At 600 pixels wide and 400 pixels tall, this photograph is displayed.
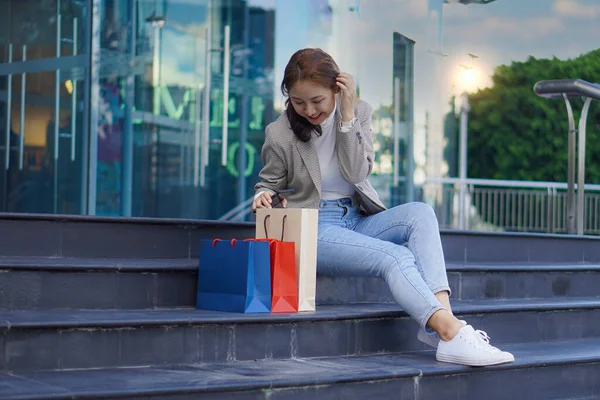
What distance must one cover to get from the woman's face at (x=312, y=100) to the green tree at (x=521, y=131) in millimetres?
32587

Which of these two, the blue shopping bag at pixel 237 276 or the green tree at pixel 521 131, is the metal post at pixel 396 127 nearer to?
the blue shopping bag at pixel 237 276

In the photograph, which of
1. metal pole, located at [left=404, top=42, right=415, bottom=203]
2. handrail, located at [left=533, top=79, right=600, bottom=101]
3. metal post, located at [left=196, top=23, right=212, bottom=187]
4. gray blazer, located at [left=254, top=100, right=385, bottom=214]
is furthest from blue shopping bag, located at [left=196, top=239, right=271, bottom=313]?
metal pole, located at [left=404, top=42, right=415, bottom=203]

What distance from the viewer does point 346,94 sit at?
11.9ft

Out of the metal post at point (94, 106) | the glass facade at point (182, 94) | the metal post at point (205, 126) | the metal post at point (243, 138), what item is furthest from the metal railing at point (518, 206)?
the metal post at point (94, 106)

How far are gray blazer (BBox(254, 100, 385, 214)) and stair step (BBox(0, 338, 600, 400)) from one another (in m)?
0.71

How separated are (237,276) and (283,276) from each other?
18 centimetres

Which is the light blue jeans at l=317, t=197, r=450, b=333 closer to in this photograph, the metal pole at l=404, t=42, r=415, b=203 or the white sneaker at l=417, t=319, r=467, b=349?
the white sneaker at l=417, t=319, r=467, b=349

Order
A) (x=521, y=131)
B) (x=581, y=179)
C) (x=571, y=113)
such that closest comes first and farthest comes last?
(x=571, y=113)
(x=581, y=179)
(x=521, y=131)

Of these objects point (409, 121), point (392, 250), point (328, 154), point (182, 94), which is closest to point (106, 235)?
point (328, 154)

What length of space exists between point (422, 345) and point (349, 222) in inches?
23.7

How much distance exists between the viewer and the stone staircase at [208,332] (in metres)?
2.95

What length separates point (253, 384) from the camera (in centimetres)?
287

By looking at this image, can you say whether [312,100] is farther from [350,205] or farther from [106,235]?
[106,235]

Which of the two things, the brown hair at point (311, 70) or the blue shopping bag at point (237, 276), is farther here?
the brown hair at point (311, 70)
